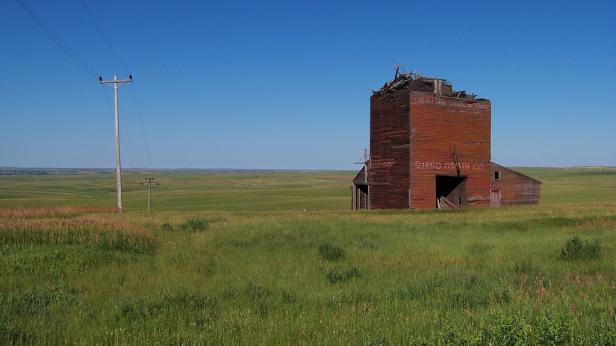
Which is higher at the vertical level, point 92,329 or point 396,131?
point 396,131

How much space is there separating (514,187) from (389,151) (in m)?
13.9

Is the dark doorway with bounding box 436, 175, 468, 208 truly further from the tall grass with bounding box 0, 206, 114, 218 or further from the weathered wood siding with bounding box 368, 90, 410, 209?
the tall grass with bounding box 0, 206, 114, 218

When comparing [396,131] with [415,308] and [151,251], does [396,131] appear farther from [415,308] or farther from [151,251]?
[415,308]

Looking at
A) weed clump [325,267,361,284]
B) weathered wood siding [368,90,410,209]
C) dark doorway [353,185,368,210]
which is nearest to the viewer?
weed clump [325,267,361,284]

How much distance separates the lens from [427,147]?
3488cm

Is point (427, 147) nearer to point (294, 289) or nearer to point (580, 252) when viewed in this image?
point (580, 252)

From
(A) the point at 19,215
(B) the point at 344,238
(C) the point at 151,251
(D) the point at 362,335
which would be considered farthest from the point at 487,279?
(A) the point at 19,215

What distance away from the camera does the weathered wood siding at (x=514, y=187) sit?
40.8 meters

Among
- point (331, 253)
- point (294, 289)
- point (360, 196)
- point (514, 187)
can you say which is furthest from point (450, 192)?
point (294, 289)

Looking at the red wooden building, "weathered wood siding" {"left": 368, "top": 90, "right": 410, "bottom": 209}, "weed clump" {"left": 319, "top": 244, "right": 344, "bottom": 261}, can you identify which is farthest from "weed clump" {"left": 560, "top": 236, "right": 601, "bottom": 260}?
"weathered wood siding" {"left": 368, "top": 90, "right": 410, "bottom": 209}

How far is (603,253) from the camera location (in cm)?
1234

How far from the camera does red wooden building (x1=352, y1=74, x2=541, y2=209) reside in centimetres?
3462

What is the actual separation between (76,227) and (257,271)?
8.39 meters

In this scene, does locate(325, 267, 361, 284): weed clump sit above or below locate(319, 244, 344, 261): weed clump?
above
